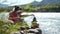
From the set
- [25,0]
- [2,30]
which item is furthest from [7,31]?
[25,0]

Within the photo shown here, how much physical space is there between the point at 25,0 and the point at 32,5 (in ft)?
0.09

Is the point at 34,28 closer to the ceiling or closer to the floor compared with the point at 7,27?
closer to the floor

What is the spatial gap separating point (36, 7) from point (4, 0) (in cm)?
11

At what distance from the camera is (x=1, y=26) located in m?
0.71

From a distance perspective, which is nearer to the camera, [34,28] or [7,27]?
[7,27]

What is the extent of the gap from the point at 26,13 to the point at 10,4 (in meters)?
0.06

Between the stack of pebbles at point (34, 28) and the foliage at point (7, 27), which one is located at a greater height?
the foliage at point (7, 27)

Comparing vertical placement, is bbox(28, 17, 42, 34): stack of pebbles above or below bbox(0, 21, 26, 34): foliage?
below

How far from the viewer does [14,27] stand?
2.31ft

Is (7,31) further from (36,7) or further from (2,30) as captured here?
(36,7)

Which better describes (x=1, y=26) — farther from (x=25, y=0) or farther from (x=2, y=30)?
(x=25, y=0)

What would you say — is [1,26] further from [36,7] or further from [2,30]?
[36,7]

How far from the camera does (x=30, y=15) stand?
74 cm

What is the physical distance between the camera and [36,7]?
703 mm
